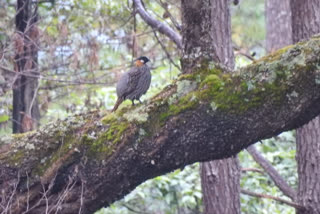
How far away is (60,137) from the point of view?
3396mm

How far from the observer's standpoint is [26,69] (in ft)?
20.9

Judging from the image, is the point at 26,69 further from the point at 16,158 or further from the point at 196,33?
the point at 196,33

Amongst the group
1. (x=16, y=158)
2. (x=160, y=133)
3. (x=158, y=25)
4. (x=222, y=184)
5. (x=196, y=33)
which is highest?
(x=158, y=25)

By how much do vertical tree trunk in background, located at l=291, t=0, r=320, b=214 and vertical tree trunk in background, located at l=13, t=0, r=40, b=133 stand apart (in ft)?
9.27

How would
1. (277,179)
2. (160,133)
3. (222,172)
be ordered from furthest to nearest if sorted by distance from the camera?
(277,179) < (222,172) < (160,133)

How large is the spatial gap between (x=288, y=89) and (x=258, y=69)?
217 mm

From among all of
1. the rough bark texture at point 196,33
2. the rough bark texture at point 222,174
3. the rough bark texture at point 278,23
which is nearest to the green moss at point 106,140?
the rough bark texture at point 196,33

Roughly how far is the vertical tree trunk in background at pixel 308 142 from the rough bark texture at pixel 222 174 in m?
0.75

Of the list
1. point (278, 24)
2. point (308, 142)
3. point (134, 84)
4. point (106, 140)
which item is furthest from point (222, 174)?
point (278, 24)

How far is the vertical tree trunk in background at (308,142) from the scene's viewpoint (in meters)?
5.07

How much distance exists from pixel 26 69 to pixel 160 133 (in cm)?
371

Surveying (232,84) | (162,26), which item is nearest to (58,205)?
(232,84)

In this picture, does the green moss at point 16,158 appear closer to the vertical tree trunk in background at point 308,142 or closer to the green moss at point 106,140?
the green moss at point 106,140

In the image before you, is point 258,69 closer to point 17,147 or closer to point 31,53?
point 17,147
